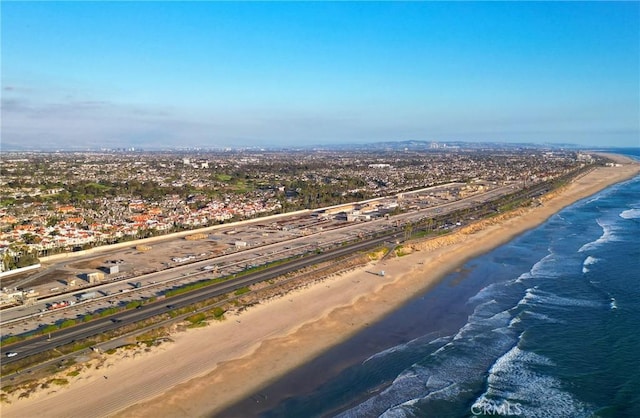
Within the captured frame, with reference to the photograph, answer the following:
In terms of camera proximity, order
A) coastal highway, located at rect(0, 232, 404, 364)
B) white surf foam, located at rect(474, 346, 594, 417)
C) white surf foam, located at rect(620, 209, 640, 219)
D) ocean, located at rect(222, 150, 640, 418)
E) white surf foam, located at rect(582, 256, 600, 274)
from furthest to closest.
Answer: white surf foam, located at rect(620, 209, 640, 219) → white surf foam, located at rect(582, 256, 600, 274) → coastal highway, located at rect(0, 232, 404, 364) → ocean, located at rect(222, 150, 640, 418) → white surf foam, located at rect(474, 346, 594, 417)

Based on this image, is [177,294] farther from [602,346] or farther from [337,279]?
[602,346]

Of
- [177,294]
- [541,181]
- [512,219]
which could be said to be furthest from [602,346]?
[541,181]

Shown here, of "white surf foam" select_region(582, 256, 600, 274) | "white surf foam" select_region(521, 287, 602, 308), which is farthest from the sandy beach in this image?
"white surf foam" select_region(582, 256, 600, 274)

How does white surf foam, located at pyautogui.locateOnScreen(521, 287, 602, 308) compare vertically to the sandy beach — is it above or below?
above

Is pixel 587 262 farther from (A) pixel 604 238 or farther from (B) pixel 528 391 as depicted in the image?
(B) pixel 528 391

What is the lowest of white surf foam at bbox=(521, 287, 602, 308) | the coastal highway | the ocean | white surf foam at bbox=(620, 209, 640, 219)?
the ocean

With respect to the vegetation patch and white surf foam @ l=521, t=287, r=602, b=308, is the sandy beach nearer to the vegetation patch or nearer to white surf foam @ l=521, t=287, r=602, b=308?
the vegetation patch

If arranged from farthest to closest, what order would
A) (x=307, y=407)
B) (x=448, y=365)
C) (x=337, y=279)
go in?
(x=337, y=279) → (x=448, y=365) → (x=307, y=407)
